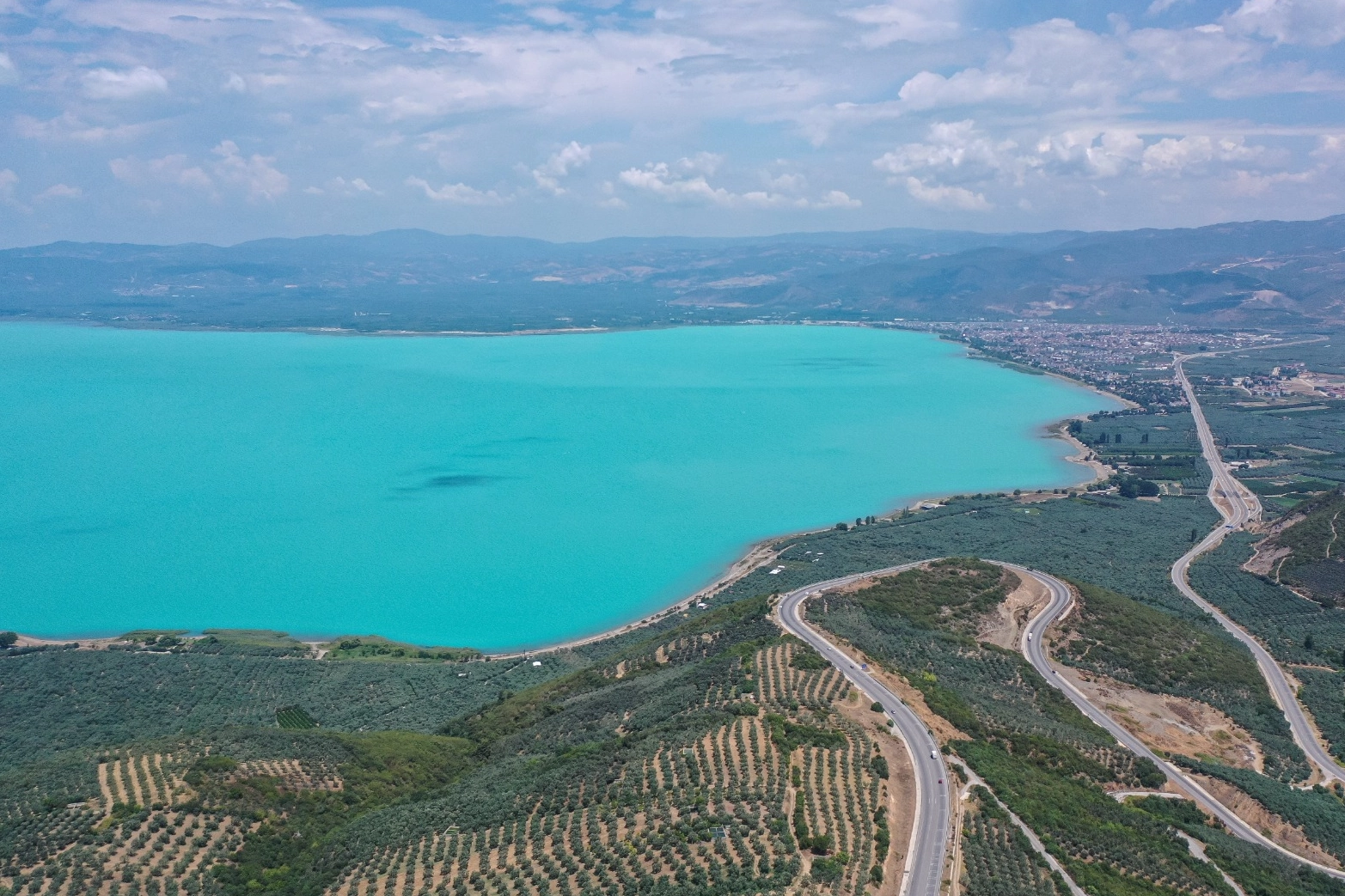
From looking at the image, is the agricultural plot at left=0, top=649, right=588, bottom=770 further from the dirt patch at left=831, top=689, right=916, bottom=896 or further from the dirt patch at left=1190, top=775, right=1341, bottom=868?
the dirt patch at left=1190, top=775, right=1341, bottom=868

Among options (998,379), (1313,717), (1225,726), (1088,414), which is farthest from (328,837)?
(998,379)

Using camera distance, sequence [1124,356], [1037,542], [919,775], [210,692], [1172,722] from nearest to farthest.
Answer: [919,775]
[1172,722]
[210,692]
[1037,542]
[1124,356]

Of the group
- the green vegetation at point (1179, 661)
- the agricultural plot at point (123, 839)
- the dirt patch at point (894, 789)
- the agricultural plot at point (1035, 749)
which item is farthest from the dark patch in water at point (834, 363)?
the agricultural plot at point (123, 839)

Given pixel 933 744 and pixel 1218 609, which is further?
pixel 1218 609

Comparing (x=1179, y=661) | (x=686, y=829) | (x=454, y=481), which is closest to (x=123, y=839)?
(x=686, y=829)

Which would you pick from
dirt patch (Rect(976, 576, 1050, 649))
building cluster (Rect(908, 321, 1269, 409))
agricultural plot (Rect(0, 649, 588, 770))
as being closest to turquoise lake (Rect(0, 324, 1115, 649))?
agricultural plot (Rect(0, 649, 588, 770))

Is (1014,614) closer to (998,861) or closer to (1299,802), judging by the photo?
(1299,802)
